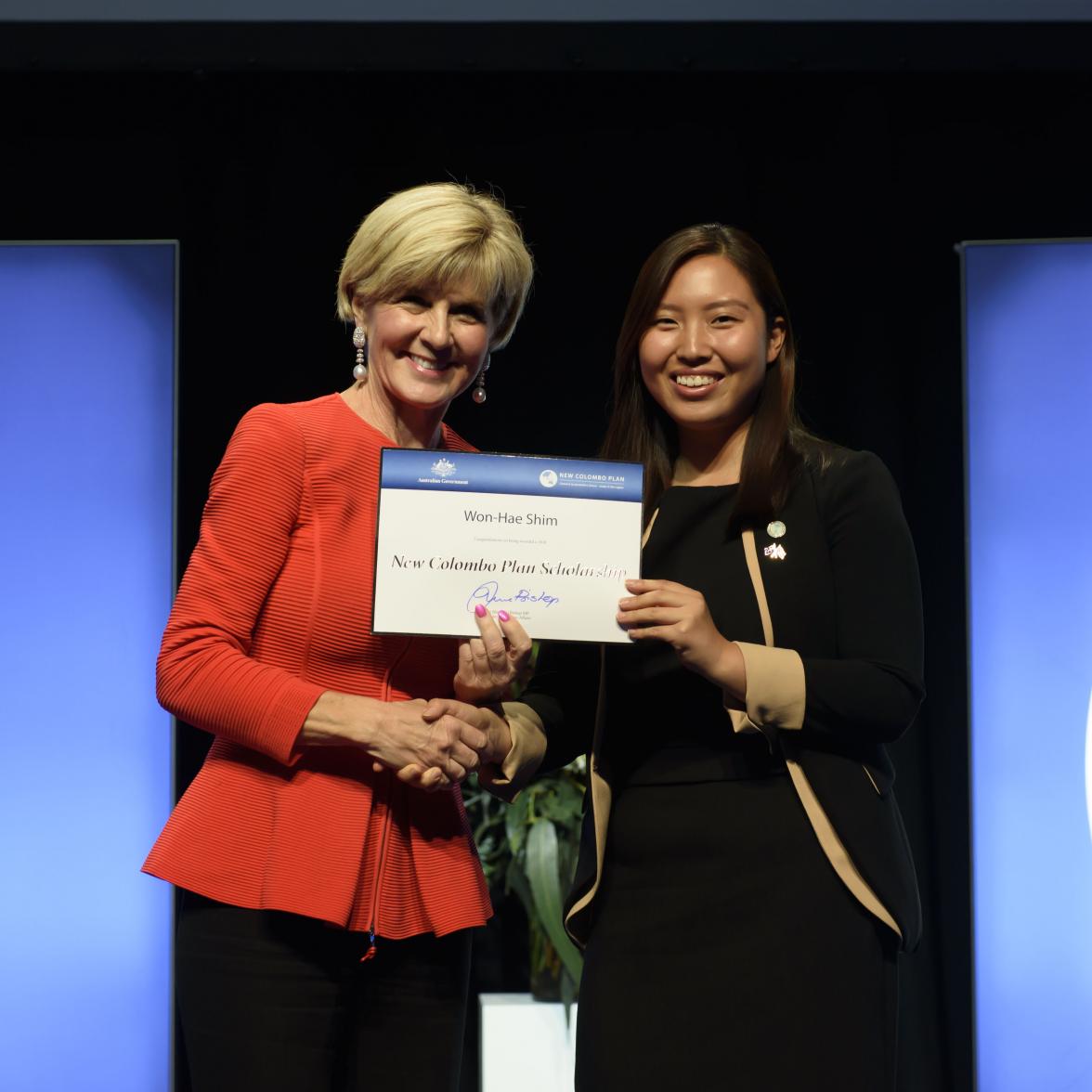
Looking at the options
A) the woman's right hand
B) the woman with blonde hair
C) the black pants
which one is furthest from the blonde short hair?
the black pants

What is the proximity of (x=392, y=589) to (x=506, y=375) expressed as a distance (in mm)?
2283

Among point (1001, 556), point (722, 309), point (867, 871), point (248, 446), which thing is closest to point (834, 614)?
point (867, 871)

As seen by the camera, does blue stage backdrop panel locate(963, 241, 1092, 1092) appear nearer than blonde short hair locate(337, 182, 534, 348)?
No

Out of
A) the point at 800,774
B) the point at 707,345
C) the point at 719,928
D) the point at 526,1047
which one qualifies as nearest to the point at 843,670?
the point at 800,774

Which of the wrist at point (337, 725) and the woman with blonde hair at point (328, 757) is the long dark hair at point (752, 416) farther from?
the wrist at point (337, 725)

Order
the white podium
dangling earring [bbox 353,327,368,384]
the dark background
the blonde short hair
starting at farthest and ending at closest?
the dark background, the white podium, dangling earring [bbox 353,327,368,384], the blonde short hair

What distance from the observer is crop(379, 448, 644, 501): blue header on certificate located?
1.54m

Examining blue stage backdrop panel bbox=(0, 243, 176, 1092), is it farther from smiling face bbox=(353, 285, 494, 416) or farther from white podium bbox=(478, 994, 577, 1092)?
smiling face bbox=(353, 285, 494, 416)

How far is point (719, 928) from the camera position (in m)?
1.58

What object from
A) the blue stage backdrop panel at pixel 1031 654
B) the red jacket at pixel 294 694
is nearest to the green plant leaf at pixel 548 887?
the blue stage backdrop panel at pixel 1031 654

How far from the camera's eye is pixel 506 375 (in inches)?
147

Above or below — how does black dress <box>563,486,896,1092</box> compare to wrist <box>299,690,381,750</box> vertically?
below
